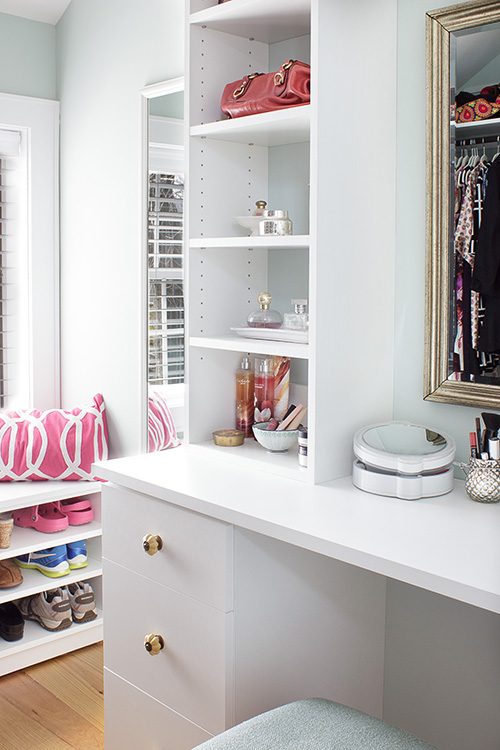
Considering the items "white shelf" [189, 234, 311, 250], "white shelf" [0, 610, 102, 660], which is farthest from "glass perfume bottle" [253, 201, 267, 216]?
"white shelf" [0, 610, 102, 660]

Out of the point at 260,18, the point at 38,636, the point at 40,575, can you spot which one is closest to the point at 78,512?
the point at 40,575

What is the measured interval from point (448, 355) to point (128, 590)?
891 mm

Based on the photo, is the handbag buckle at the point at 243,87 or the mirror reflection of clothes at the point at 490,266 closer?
the mirror reflection of clothes at the point at 490,266

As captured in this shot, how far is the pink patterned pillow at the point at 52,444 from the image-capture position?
2.54 meters

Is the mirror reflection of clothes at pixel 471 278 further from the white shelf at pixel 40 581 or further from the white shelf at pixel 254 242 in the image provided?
the white shelf at pixel 40 581

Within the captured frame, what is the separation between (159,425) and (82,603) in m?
0.70

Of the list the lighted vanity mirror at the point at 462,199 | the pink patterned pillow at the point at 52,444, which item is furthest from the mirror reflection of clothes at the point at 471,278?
the pink patterned pillow at the point at 52,444

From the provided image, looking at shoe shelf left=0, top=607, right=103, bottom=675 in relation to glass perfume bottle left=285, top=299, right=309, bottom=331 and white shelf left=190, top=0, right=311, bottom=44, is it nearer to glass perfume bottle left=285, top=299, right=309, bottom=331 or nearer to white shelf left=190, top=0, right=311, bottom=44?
glass perfume bottle left=285, top=299, right=309, bottom=331

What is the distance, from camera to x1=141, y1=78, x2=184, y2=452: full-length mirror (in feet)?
7.82

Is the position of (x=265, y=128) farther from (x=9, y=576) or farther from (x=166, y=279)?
(x=9, y=576)

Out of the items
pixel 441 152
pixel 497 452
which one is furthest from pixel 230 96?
pixel 497 452

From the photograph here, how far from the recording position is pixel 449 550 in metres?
1.24

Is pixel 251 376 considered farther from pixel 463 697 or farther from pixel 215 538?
pixel 463 697

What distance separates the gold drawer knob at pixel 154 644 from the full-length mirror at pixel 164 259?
949 mm
